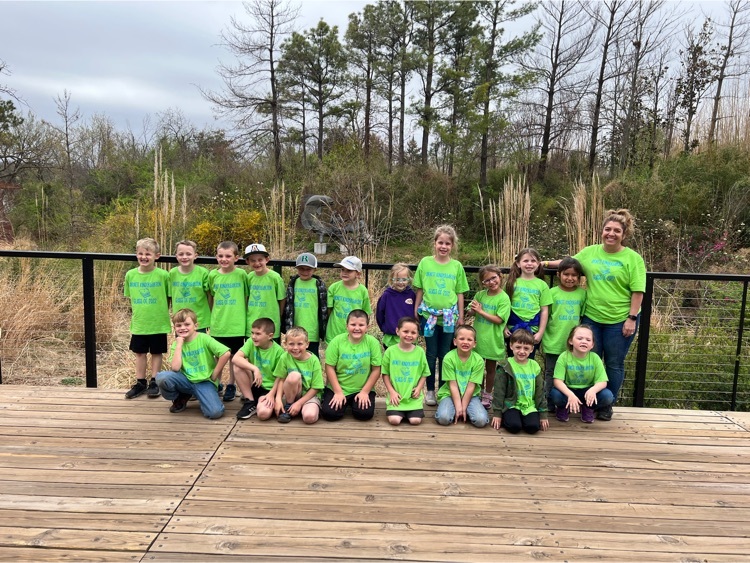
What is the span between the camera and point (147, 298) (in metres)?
3.11

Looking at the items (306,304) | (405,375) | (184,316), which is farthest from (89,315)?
(405,375)

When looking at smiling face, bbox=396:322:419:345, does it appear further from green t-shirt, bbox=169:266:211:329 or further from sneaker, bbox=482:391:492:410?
green t-shirt, bbox=169:266:211:329

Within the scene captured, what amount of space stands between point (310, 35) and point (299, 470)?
15.9m

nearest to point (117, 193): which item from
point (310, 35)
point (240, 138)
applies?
point (240, 138)

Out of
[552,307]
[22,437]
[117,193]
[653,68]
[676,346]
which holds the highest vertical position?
[653,68]

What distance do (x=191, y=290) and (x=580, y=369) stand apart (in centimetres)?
232

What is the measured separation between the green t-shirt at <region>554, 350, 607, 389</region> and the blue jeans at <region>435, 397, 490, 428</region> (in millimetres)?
460

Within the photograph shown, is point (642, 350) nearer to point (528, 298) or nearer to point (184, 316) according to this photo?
point (528, 298)

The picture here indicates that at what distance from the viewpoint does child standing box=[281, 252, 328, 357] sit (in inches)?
120

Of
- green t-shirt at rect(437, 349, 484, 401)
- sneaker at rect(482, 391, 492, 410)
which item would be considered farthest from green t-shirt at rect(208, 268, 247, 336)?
sneaker at rect(482, 391, 492, 410)

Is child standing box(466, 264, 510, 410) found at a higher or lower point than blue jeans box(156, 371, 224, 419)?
higher

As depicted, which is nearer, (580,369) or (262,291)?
(580,369)

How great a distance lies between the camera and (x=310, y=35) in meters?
15.6

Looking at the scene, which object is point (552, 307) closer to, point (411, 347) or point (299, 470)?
point (411, 347)
